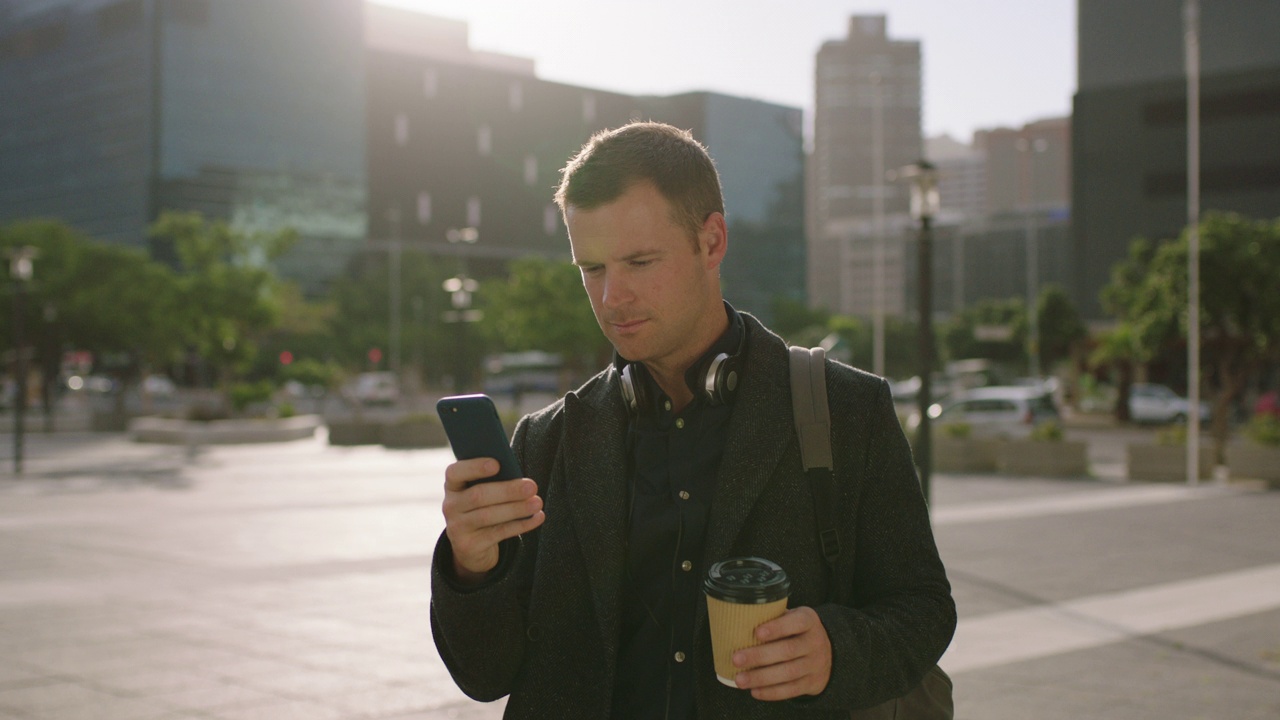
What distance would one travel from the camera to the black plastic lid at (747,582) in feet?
5.86

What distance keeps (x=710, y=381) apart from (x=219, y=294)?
118 ft

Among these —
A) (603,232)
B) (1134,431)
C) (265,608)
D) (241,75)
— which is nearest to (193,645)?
(265,608)

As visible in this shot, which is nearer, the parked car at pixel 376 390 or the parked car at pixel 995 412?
the parked car at pixel 995 412

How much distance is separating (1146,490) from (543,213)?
94.4 meters

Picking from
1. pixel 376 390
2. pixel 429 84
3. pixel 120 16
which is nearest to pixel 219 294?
pixel 376 390

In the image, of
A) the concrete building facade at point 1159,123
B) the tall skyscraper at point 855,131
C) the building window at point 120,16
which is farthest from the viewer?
the tall skyscraper at point 855,131

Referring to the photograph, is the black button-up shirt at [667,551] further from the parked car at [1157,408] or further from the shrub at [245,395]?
the parked car at [1157,408]

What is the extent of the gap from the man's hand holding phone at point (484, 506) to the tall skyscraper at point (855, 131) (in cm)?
16873

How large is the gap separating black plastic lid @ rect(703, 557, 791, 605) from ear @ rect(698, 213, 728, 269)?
2.03 ft

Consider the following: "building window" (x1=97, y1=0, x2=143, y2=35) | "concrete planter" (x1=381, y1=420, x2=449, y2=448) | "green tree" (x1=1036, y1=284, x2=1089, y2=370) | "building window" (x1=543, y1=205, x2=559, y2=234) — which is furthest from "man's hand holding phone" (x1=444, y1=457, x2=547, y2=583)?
"building window" (x1=543, y1=205, x2=559, y2=234)

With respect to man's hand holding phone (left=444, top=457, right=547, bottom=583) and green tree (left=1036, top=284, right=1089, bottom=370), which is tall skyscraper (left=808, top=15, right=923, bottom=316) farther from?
man's hand holding phone (left=444, top=457, right=547, bottom=583)

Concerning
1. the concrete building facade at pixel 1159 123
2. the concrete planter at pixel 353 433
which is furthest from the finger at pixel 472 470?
the concrete building facade at pixel 1159 123

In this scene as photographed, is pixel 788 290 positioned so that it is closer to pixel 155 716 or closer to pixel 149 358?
pixel 149 358

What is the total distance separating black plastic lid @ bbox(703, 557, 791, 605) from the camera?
1785 millimetres
